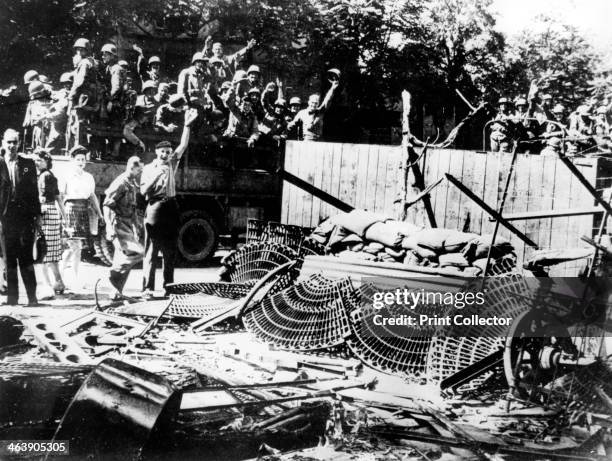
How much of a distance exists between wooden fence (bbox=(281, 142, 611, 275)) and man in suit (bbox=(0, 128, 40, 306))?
164 inches

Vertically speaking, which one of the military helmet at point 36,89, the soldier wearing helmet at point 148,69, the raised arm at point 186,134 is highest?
the soldier wearing helmet at point 148,69

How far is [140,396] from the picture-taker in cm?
279

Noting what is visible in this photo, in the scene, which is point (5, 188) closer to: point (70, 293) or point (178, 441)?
point (70, 293)

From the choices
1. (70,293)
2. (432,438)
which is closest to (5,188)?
(70,293)

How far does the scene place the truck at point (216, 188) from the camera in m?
9.38

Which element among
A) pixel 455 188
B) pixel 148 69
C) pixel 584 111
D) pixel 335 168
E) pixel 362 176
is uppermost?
pixel 148 69

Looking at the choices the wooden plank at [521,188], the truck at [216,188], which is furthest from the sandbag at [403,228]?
the truck at [216,188]

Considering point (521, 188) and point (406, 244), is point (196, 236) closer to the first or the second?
point (406, 244)

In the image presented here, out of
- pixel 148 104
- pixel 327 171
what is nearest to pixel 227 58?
pixel 148 104

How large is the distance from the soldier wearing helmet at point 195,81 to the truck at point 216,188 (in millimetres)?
1318

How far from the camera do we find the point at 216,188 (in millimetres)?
9859

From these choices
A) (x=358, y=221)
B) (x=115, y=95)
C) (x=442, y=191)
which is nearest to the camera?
(x=358, y=221)

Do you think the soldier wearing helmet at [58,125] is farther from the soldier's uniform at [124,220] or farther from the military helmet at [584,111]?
the military helmet at [584,111]

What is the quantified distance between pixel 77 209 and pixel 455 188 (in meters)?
5.19
